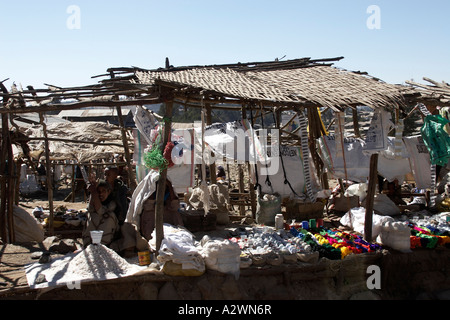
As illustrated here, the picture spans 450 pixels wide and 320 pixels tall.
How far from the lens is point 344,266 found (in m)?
6.39

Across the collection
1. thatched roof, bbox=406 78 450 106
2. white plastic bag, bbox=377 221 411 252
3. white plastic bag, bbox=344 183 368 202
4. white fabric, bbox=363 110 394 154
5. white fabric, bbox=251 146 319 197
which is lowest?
white plastic bag, bbox=377 221 411 252

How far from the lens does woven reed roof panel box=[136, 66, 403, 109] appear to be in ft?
20.6

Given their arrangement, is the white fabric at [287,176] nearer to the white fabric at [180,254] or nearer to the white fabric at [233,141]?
the white fabric at [233,141]

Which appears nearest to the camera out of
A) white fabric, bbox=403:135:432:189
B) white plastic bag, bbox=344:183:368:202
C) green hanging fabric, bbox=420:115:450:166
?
green hanging fabric, bbox=420:115:450:166

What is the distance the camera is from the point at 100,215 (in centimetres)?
657

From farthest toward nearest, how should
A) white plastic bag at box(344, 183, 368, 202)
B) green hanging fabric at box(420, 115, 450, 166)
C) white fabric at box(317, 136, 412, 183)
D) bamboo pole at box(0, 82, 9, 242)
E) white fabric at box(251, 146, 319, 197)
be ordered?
→ white plastic bag at box(344, 183, 368, 202) → white fabric at box(251, 146, 319, 197) → white fabric at box(317, 136, 412, 183) → green hanging fabric at box(420, 115, 450, 166) → bamboo pole at box(0, 82, 9, 242)

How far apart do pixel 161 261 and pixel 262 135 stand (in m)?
3.30

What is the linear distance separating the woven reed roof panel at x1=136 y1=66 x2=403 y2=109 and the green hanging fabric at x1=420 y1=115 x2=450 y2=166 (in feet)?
3.78

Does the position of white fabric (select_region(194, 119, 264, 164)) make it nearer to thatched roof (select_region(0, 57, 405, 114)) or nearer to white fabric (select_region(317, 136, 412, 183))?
thatched roof (select_region(0, 57, 405, 114))

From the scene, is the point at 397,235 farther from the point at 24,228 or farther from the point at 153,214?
the point at 24,228

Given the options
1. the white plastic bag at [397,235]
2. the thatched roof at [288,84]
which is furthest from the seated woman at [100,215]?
the white plastic bag at [397,235]

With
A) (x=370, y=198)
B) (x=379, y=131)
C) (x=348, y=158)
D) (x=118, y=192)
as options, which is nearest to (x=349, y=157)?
(x=348, y=158)

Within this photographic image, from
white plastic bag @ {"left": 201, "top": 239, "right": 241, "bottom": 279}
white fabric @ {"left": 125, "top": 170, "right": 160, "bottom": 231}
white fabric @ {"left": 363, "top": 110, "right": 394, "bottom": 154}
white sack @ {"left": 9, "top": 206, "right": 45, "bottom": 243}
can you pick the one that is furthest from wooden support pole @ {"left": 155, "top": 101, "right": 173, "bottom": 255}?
white fabric @ {"left": 363, "top": 110, "right": 394, "bottom": 154}
